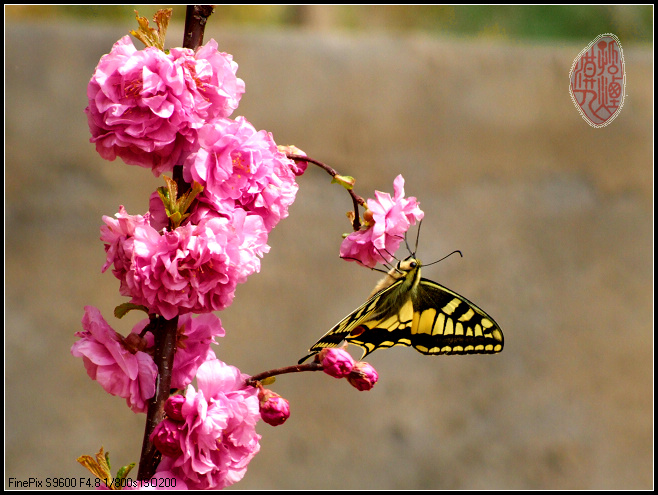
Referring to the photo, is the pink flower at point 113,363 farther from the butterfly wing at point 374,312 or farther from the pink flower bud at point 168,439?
the butterfly wing at point 374,312

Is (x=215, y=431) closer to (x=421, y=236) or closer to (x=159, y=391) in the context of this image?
(x=159, y=391)

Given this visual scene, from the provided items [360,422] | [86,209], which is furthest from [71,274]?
[360,422]

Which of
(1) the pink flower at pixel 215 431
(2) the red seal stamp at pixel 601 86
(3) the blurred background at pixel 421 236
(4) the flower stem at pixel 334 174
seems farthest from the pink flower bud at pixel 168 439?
(3) the blurred background at pixel 421 236

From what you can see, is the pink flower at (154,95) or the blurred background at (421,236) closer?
the pink flower at (154,95)

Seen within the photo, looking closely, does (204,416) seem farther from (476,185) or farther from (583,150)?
(583,150)

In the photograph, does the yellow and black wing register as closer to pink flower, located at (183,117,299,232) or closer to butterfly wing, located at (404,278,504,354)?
butterfly wing, located at (404,278,504,354)
